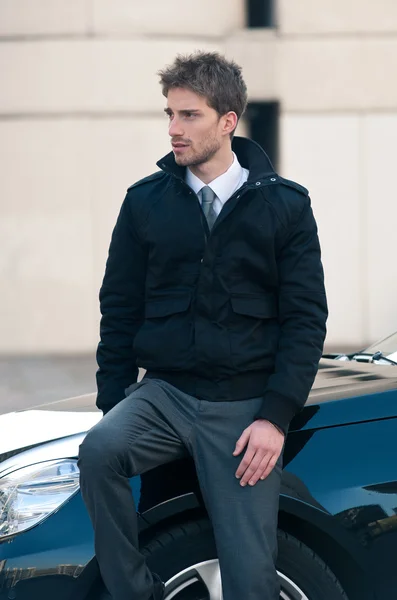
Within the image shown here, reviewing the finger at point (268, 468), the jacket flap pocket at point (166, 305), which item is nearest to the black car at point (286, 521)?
the finger at point (268, 468)

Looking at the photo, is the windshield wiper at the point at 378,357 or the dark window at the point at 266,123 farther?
the dark window at the point at 266,123

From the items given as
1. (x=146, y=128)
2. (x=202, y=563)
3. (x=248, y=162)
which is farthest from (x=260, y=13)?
(x=202, y=563)

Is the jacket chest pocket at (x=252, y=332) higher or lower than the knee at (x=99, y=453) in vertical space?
higher

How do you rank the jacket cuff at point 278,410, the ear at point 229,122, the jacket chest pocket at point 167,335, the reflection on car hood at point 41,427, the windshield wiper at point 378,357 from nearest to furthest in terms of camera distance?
1. the jacket cuff at point 278,410
2. the jacket chest pocket at point 167,335
3. the ear at point 229,122
4. the reflection on car hood at point 41,427
5. the windshield wiper at point 378,357

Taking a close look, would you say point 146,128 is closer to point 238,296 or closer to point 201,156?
point 201,156

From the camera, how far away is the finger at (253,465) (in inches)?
108

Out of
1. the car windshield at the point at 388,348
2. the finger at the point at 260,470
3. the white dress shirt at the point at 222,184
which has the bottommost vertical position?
the finger at the point at 260,470

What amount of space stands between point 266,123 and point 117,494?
31.0 feet

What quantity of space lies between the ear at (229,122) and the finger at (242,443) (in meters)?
0.88

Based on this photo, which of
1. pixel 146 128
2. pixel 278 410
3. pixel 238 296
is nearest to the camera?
pixel 278 410

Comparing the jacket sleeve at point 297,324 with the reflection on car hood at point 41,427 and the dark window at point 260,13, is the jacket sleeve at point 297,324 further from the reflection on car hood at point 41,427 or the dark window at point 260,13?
the dark window at point 260,13

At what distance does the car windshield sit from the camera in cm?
374

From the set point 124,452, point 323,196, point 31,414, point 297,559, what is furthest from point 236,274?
point 323,196

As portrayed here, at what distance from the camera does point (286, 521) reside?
114 inches
